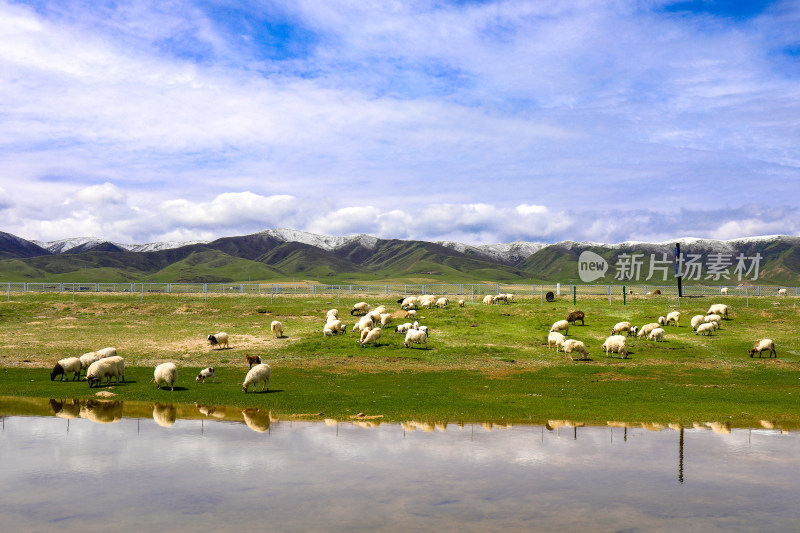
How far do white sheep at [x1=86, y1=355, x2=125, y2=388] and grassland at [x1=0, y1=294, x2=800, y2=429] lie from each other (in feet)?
2.49

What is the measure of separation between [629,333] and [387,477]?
1625 inches

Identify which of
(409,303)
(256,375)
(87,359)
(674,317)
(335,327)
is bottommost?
(87,359)

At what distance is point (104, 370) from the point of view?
2952 centimetres

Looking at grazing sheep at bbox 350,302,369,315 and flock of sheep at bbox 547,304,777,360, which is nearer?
flock of sheep at bbox 547,304,777,360

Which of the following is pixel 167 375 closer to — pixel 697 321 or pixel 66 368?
pixel 66 368

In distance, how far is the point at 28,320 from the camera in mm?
55750

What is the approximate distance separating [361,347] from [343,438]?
25.1 m

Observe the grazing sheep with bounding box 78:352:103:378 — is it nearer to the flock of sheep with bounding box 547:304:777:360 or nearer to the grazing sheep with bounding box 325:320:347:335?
the grazing sheep with bounding box 325:320:347:335

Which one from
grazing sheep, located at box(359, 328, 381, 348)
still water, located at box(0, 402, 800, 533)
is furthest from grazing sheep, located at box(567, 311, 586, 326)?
still water, located at box(0, 402, 800, 533)

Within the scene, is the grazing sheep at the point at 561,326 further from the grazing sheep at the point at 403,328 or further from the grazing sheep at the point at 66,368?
the grazing sheep at the point at 66,368

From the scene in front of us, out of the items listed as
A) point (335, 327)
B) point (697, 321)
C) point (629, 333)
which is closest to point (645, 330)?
point (629, 333)

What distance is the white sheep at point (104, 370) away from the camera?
2923 cm

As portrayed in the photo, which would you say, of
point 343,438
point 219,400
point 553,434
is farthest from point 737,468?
point 219,400

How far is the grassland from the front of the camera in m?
24.2
